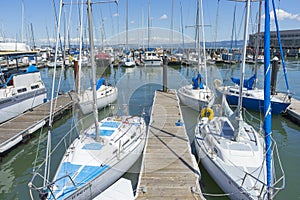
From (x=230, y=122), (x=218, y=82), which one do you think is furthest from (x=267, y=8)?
(x=218, y=82)

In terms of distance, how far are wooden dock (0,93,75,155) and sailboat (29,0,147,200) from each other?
3.24 m

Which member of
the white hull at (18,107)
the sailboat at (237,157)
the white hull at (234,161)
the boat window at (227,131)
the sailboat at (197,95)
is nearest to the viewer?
the sailboat at (237,157)

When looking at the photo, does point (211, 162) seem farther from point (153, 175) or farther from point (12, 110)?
point (12, 110)

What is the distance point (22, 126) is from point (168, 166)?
999 cm

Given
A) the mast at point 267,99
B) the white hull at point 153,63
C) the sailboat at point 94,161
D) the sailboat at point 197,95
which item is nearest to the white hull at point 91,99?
the sailboat at point 94,161

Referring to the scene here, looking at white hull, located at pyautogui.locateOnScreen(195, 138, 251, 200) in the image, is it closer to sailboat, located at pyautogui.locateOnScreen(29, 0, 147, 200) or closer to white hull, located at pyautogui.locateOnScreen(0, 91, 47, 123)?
sailboat, located at pyautogui.locateOnScreen(29, 0, 147, 200)

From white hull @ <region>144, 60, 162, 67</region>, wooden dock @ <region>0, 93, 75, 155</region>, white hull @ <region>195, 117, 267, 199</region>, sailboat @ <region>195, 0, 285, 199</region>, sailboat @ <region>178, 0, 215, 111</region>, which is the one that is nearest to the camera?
sailboat @ <region>195, 0, 285, 199</region>

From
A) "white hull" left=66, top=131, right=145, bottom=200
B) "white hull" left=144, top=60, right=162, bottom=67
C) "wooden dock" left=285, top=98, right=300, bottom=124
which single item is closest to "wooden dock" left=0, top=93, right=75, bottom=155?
"white hull" left=66, top=131, right=145, bottom=200

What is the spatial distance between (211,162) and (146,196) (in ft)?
9.82

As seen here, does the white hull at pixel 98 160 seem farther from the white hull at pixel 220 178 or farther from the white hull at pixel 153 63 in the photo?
the white hull at pixel 153 63

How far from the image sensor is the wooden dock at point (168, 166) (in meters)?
7.10

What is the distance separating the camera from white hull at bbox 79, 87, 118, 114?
15.8 m

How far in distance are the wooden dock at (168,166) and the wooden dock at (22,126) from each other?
538 centimetres

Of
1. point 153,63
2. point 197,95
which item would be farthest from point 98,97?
point 153,63
